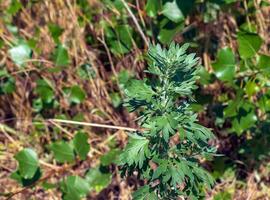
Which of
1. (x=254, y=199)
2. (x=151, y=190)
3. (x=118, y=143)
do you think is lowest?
→ (x=254, y=199)

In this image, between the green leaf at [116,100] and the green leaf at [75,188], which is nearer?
the green leaf at [75,188]

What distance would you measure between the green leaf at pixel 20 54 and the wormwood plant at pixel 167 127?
99 cm

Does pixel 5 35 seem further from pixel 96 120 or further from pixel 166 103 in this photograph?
pixel 166 103

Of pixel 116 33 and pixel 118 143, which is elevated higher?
pixel 116 33

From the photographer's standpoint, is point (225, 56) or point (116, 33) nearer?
point (225, 56)

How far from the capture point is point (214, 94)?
8.47ft

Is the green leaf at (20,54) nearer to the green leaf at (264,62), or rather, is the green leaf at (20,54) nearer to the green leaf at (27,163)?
the green leaf at (27,163)

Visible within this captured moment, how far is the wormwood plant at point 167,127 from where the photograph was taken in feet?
5.50

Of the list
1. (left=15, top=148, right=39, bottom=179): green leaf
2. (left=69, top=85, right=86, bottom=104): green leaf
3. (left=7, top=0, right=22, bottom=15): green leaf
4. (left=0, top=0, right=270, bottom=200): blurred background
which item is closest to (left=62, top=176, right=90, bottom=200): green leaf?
(left=0, top=0, right=270, bottom=200): blurred background

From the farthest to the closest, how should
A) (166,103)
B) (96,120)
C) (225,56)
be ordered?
(96,120) < (225,56) < (166,103)

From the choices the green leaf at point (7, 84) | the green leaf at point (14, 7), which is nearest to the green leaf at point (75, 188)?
the green leaf at point (7, 84)

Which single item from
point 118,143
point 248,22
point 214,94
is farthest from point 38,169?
point 248,22

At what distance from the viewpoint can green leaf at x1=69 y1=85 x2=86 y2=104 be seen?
2.62 m

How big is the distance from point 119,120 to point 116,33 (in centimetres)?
38
